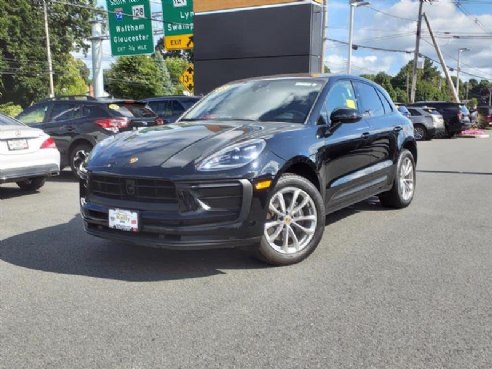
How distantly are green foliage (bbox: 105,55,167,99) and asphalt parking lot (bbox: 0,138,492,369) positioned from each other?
5940 centimetres

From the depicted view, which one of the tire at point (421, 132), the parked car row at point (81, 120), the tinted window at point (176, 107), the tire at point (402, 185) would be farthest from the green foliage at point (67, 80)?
the tire at point (402, 185)

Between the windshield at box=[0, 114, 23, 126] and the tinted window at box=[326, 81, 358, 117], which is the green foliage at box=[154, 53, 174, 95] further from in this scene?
the tinted window at box=[326, 81, 358, 117]

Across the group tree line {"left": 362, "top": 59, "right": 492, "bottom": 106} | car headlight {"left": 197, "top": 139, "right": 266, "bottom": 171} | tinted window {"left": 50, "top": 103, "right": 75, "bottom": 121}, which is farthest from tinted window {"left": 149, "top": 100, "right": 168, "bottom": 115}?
tree line {"left": 362, "top": 59, "right": 492, "bottom": 106}

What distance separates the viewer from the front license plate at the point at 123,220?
4.32m

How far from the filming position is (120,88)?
6228 centimetres

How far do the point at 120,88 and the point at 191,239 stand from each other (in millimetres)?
60819

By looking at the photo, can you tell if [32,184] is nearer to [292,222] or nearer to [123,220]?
[123,220]

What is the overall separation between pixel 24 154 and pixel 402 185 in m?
5.60

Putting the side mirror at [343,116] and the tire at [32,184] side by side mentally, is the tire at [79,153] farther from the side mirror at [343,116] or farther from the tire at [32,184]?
the side mirror at [343,116]

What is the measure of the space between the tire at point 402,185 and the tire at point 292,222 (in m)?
2.31

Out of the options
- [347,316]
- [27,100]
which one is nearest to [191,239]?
[347,316]

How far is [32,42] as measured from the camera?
162ft

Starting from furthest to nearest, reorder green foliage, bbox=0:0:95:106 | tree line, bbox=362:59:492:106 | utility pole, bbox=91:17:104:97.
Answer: tree line, bbox=362:59:492:106, green foliage, bbox=0:0:95:106, utility pole, bbox=91:17:104:97

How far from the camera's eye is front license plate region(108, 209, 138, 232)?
432 centimetres
